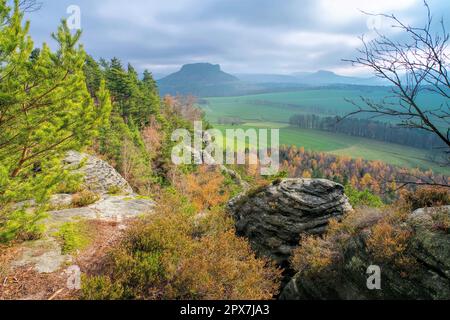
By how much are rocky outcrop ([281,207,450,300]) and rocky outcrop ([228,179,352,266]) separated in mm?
6666

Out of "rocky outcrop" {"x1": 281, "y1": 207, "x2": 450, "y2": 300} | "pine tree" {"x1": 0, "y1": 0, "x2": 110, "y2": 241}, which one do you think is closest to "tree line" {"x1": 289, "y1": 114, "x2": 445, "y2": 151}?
"rocky outcrop" {"x1": 281, "y1": 207, "x2": 450, "y2": 300}

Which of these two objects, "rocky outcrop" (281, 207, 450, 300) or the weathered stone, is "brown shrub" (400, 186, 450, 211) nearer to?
"rocky outcrop" (281, 207, 450, 300)

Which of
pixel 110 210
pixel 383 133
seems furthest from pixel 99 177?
pixel 383 133

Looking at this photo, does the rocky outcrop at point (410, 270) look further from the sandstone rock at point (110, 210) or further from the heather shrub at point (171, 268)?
the sandstone rock at point (110, 210)

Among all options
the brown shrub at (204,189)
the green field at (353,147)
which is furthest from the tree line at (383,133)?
the brown shrub at (204,189)

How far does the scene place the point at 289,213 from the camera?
1820 cm

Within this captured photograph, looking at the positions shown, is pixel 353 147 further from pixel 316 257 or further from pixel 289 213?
pixel 316 257

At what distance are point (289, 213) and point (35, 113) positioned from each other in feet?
50.1

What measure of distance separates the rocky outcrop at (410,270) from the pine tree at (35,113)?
11025 millimetres

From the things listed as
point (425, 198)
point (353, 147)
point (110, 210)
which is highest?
point (425, 198)

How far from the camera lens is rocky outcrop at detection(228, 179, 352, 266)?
709 inches

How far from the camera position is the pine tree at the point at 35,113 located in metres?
7.14

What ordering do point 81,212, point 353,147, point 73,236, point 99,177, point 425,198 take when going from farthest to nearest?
point 353,147, point 99,177, point 81,212, point 425,198, point 73,236

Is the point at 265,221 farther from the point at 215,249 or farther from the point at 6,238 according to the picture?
the point at 6,238
